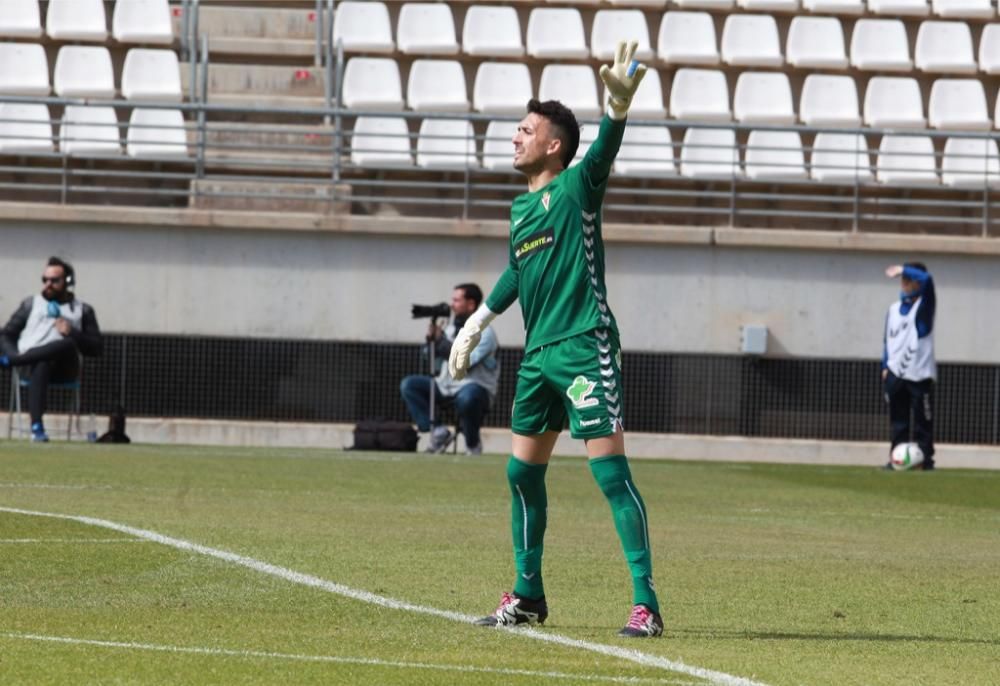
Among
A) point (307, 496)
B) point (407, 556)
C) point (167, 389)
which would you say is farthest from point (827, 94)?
point (407, 556)

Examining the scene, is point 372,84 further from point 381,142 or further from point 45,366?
point 45,366

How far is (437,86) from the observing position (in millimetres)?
22812

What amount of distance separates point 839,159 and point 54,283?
31.9 feet

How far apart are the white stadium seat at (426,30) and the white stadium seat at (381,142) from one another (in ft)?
3.77

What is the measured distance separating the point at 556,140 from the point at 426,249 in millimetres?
13846

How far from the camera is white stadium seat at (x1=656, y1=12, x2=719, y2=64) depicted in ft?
77.1

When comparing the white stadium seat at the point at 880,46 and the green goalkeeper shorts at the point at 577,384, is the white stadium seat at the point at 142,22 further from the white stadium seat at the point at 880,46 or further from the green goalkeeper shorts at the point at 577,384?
the green goalkeeper shorts at the point at 577,384

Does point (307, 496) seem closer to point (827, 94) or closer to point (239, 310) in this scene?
point (239, 310)

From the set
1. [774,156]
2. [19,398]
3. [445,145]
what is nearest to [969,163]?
[774,156]

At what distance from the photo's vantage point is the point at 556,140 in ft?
23.0

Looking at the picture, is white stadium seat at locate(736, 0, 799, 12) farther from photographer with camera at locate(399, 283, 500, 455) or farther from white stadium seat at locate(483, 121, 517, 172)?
photographer with camera at locate(399, 283, 500, 455)

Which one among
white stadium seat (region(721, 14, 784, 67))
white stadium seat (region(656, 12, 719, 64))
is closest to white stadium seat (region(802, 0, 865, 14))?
white stadium seat (region(721, 14, 784, 67))

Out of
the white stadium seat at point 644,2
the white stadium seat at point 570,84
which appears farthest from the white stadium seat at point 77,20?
the white stadium seat at point 644,2

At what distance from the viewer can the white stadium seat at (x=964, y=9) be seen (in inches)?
965
